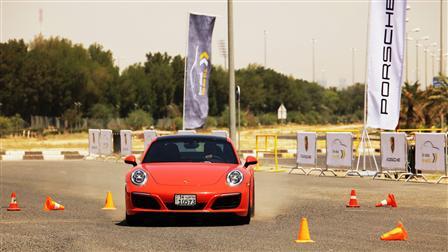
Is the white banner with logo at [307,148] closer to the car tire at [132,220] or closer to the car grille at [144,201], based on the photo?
the car tire at [132,220]

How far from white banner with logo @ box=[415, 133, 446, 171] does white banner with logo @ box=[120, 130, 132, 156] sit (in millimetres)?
17164

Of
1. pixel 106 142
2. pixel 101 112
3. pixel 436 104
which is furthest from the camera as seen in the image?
pixel 101 112

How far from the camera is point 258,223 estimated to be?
14609mm

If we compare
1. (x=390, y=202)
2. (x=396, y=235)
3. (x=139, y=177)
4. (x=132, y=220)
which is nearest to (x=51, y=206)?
(x=132, y=220)

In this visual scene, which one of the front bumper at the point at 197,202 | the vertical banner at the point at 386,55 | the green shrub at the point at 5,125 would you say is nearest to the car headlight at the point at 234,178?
the front bumper at the point at 197,202

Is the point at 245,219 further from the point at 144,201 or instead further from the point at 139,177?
the point at 139,177

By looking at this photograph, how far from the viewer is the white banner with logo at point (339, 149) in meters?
28.9

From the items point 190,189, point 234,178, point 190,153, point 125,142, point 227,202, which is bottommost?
point 125,142

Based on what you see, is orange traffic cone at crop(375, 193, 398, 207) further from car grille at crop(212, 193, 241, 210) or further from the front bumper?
car grille at crop(212, 193, 241, 210)

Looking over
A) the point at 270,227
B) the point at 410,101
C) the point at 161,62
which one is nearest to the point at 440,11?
the point at 410,101

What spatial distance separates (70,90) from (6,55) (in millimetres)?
8204

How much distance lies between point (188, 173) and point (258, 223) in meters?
1.42

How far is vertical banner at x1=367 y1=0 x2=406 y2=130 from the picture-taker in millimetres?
27688

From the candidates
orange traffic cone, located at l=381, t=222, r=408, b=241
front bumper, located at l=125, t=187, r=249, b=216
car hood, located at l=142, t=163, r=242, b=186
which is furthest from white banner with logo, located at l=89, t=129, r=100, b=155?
orange traffic cone, located at l=381, t=222, r=408, b=241
